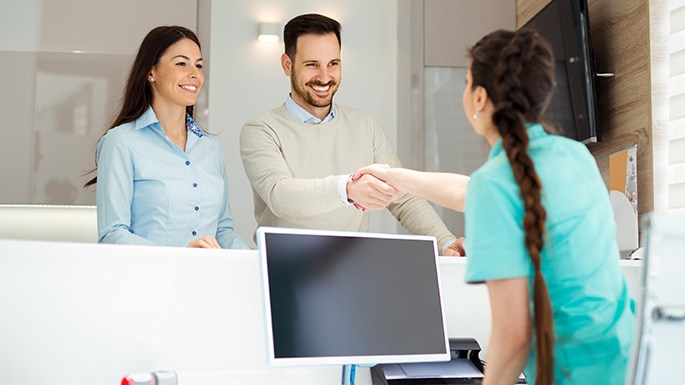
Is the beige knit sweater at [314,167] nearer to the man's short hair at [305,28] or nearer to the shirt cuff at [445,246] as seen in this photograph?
the shirt cuff at [445,246]

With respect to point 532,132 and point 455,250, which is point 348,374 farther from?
point 532,132

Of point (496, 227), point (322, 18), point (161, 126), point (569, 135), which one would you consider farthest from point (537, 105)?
point (569, 135)

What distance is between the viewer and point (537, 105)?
57.8 inches

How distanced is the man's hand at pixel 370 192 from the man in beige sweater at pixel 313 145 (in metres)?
0.23

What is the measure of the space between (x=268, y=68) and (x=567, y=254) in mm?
3328

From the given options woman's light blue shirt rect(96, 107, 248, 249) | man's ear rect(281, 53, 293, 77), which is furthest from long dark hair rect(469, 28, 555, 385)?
man's ear rect(281, 53, 293, 77)

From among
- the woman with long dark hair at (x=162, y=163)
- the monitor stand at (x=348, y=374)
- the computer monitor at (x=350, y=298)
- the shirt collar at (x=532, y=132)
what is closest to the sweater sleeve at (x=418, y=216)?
the woman with long dark hair at (x=162, y=163)

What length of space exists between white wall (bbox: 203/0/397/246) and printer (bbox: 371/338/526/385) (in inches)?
90.1

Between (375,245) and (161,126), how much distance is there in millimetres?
997

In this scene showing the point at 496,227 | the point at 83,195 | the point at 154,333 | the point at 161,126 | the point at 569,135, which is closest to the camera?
the point at 496,227

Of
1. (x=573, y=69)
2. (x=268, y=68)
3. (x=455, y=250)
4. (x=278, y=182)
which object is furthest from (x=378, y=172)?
(x=268, y=68)

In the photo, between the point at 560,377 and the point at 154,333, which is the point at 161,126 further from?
the point at 560,377

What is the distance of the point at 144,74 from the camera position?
2.80 metres

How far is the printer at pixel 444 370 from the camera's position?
7.02ft
